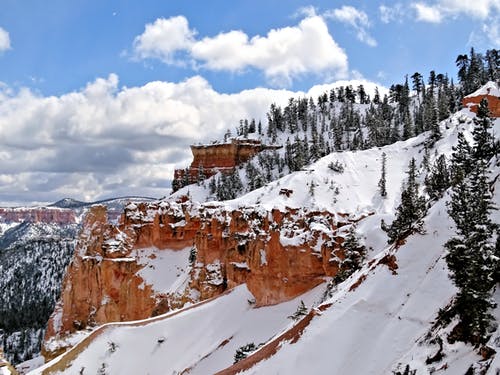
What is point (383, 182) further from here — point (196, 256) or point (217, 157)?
point (217, 157)

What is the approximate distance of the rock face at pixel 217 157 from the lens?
146 meters

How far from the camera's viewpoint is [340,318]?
31.1m

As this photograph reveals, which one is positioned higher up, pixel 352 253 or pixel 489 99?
pixel 489 99

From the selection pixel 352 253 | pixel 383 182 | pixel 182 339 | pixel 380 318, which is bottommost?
pixel 182 339

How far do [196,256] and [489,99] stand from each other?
59.0m

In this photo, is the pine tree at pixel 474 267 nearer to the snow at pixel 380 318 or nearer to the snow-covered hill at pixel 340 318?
the snow-covered hill at pixel 340 318

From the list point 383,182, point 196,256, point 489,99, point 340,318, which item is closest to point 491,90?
point 489,99

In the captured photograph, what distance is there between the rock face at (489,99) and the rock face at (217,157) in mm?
65432

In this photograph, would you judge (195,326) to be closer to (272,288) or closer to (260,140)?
(272,288)

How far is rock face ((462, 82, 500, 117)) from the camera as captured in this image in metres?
87.6

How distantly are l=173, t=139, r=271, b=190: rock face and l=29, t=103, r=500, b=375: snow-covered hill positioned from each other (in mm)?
55005

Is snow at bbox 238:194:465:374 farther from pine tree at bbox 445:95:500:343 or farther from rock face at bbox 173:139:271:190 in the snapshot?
rock face at bbox 173:139:271:190

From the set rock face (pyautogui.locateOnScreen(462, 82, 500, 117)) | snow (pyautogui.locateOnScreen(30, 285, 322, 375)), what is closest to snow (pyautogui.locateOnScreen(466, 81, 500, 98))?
rock face (pyautogui.locateOnScreen(462, 82, 500, 117))

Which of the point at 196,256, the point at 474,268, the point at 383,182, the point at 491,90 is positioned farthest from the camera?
the point at 491,90
